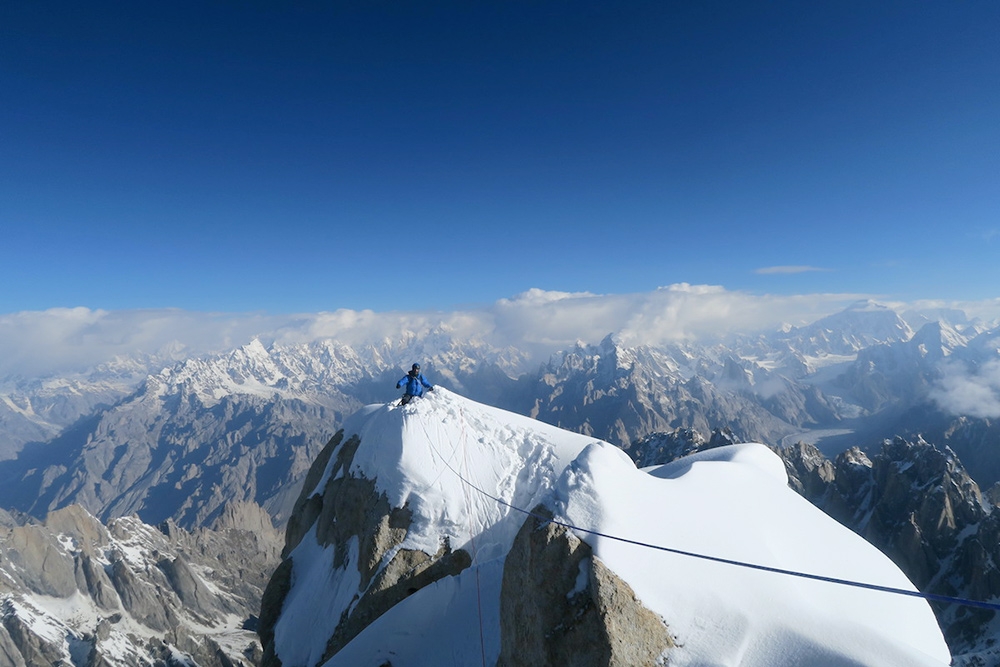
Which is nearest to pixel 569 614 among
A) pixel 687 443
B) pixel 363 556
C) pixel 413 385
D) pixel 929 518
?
pixel 363 556

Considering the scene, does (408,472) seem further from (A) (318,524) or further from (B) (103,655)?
(B) (103,655)

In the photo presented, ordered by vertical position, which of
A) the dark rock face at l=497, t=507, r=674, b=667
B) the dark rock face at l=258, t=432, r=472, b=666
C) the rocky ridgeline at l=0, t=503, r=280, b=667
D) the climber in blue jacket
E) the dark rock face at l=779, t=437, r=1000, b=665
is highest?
the climber in blue jacket

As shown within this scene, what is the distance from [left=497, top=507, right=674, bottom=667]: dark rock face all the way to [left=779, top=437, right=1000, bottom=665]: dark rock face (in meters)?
83.1

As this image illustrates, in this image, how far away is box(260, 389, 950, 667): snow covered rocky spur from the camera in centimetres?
973

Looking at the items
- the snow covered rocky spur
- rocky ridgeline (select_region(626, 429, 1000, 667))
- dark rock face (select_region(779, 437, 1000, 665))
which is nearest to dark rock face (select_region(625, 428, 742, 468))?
rocky ridgeline (select_region(626, 429, 1000, 667))

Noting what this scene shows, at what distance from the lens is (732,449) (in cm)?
2472

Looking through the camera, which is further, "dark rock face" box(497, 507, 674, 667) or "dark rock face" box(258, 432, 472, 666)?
"dark rock face" box(258, 432, 472, 666)

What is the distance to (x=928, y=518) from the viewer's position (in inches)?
4306

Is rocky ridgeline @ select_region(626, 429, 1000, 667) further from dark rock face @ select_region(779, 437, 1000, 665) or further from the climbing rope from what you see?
the climbing rope

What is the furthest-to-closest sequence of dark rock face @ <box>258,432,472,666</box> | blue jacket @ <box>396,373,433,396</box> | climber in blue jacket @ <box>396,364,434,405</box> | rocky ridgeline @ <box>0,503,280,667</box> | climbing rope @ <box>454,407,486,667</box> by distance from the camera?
rocky ridgeline @ <box>0,503,280,667</box> → blue jacket @ <box>396,373,433,396</box> → climber in blue jacket @ <box>396,364,434,405</box> → dark rock face @ <box>258,432,472,666</box> → climbing rope @ <box>454,407,486,667</box>

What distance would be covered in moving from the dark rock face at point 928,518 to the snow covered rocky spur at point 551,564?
75.4 meters

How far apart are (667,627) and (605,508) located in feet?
9.48

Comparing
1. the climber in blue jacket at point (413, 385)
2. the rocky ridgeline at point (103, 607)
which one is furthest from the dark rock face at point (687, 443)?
the climber in blue jacket at point (413, 385)

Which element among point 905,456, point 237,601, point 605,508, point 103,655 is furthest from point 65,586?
point 905,456
